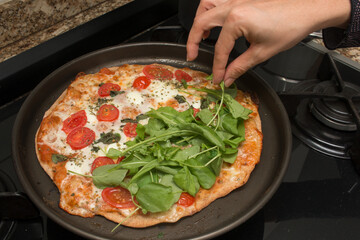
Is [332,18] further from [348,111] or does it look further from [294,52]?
[294,52]

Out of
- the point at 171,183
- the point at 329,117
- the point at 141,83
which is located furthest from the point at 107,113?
the point at 329,117

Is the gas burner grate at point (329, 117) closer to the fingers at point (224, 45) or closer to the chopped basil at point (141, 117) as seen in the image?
the fingers at point (224, 45)

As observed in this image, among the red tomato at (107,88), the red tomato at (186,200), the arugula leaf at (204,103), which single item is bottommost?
the red tomato at (186,200)

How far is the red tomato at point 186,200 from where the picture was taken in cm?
111

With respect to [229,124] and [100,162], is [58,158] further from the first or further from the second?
[229,124]

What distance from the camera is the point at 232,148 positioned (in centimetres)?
122

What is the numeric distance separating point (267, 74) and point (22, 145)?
4.09ft

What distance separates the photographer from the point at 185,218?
109 cm

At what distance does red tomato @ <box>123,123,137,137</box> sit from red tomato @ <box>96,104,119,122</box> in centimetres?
8

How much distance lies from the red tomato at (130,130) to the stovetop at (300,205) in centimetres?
44

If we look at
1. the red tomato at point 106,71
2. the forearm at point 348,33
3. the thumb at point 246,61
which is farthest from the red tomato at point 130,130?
the forearm at point 348,33

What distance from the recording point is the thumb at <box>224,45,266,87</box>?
1.07 meters

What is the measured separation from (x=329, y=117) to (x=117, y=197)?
100cm

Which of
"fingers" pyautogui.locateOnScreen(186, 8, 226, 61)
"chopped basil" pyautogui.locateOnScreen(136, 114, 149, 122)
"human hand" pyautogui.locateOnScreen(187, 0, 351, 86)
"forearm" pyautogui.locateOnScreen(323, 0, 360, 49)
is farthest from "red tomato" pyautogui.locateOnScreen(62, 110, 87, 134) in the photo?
"forearm" pyautogui.locateOnScreen(323, 0, 360, 49)
